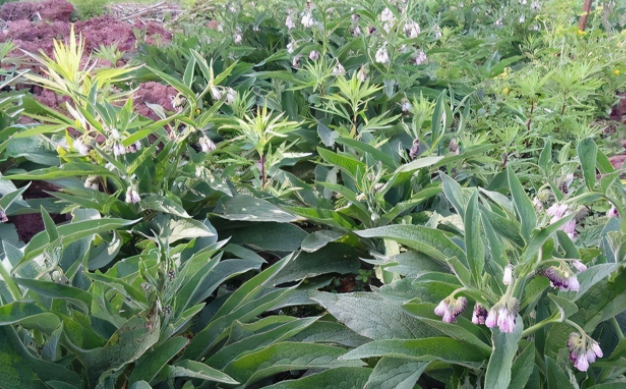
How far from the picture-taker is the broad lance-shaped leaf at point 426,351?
4.97 ft

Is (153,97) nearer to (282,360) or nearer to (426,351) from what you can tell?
(282,360)

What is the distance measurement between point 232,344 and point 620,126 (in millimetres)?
3015

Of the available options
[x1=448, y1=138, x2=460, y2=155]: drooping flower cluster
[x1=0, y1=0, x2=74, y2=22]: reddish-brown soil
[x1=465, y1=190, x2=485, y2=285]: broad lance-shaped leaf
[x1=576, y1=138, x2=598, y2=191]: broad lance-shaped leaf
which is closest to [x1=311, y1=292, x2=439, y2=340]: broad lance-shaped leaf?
[x1=465, y1=190, x2=485, y2=285]: broad lance-shaped leaf

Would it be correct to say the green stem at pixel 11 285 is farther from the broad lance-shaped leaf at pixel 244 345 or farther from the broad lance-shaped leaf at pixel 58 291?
the broad lance-shaped leaf at pixel 244 345

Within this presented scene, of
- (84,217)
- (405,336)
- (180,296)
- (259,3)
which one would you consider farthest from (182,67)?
(405,336)

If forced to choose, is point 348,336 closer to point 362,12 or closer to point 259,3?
point 362,12

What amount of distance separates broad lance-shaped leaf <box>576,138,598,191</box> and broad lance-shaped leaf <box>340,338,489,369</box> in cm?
55

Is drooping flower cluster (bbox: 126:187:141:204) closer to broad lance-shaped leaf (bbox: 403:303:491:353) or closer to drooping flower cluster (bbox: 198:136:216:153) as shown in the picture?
drooping flower cluster (bbox: 198:136:216:153)

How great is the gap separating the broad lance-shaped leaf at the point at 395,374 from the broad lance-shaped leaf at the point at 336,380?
0.28ft

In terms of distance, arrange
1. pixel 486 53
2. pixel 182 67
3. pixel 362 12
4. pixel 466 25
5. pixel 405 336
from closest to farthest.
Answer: pixel 405 336 → pixel 362 12 → pixel 182 67 → pixel 486 53 → pixel 466 25

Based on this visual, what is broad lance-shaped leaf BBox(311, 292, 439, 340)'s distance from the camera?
5.53 ft

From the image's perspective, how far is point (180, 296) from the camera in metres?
1.83

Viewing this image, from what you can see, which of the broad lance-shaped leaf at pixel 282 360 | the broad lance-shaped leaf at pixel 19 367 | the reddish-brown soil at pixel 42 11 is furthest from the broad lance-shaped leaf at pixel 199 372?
the reddish-brown soil at pixel 42 11

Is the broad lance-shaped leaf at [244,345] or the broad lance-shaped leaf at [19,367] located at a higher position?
the broad lance-shaped leaf at [19,367]
